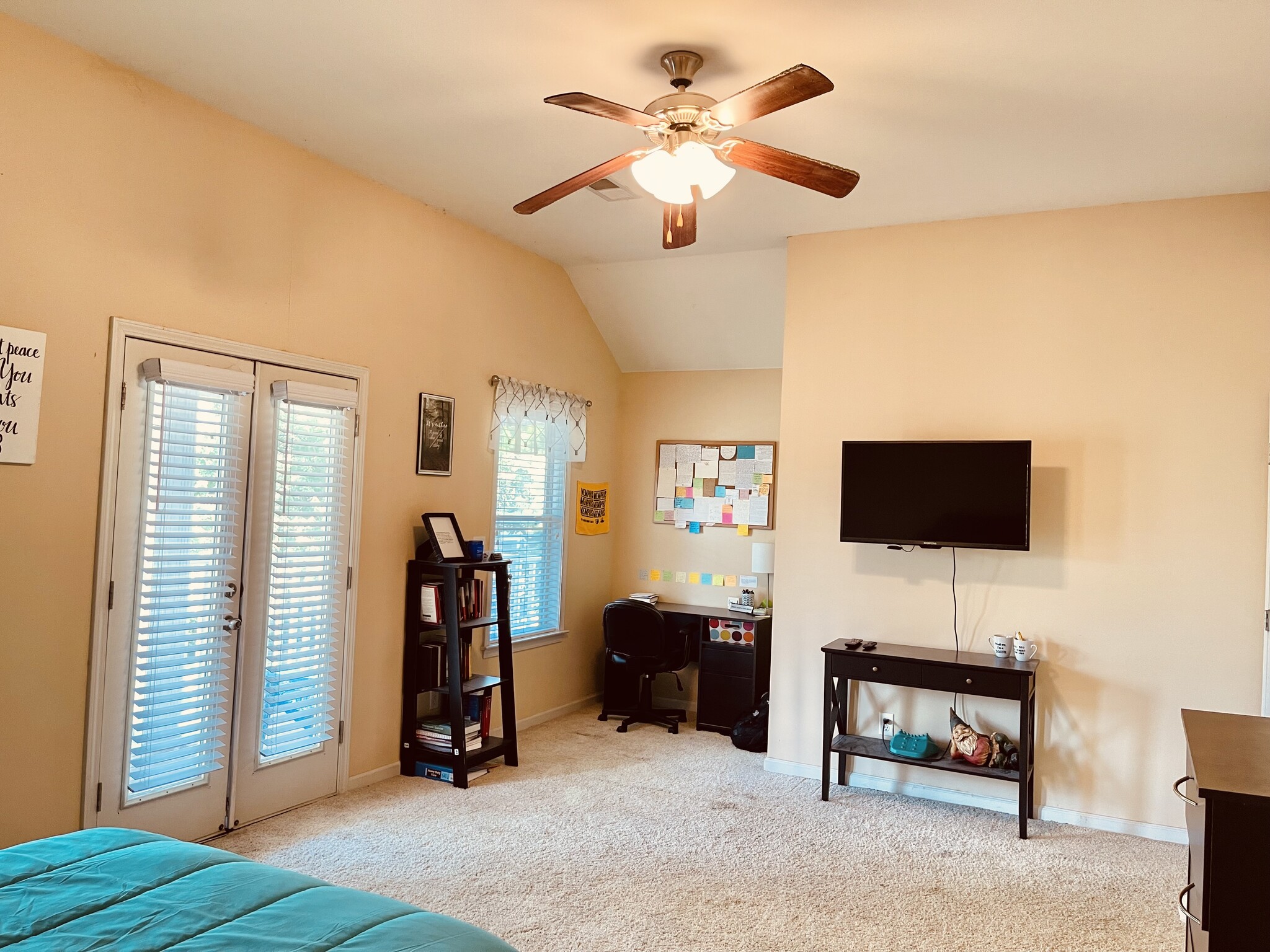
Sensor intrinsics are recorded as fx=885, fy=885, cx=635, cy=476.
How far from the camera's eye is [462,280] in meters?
4.72

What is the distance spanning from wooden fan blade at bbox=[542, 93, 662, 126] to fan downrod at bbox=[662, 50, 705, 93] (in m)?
0.24

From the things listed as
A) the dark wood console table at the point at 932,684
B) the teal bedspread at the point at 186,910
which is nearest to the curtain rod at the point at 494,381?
the dark wood console table at the point at 932,684

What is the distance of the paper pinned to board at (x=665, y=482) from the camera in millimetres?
6125

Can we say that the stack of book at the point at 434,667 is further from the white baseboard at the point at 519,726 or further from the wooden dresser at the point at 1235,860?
the wooden dresser at the point at 1235,860

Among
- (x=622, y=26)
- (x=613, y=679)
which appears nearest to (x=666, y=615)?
(x=613, y=679)

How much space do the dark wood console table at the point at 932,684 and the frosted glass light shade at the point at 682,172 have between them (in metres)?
2.33

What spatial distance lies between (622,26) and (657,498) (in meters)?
3.79

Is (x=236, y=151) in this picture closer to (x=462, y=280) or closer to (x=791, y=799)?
(x=462, y=280)

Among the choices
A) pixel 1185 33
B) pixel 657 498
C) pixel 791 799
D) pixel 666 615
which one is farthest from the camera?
pixel 657 498

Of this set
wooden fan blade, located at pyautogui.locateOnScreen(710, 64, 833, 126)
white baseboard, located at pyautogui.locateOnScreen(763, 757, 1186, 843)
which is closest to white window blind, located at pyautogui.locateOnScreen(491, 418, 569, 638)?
white baseboard, located at pyautogui.locateOnScreen(763, 757, 1186, 843)

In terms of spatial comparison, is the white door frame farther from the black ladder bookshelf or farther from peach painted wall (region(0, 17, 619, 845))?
the black ladder bookshelf

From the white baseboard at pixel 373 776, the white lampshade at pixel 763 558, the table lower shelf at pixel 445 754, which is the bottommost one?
the white baseboard at pixel 373 776

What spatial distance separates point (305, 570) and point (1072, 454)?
348cm

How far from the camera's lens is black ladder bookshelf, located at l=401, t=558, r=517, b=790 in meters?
4.23
